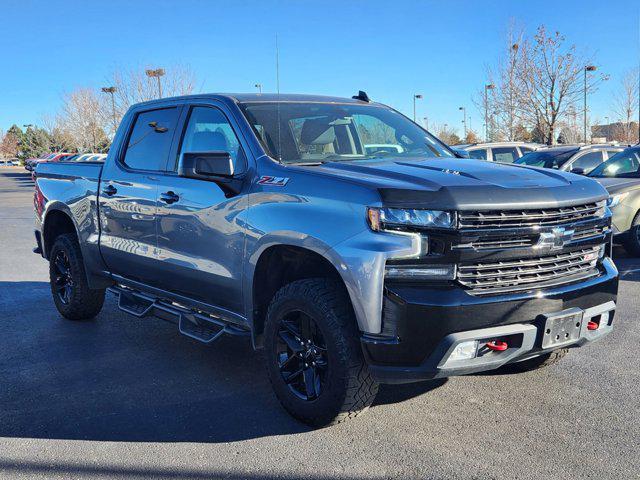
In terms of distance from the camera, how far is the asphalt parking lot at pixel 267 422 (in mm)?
3258

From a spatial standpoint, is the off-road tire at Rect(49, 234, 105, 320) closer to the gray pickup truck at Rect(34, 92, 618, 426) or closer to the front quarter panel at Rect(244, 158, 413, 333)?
the gray pickup truck at Rect(34, 92, 618, 426)

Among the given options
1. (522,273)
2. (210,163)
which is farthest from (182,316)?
(522,273)

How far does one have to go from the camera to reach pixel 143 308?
511 centimetres

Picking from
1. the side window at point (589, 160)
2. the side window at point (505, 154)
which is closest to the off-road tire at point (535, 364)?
the side window at point (589, 160)

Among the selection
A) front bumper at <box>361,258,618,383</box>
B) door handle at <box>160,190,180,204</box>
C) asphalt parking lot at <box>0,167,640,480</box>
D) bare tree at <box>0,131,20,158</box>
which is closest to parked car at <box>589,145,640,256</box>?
asphalt parking lot at <box>0,167,640,480</box>

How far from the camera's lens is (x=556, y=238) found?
3.44 m

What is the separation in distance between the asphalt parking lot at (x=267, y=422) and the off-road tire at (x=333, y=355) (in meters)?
0.15

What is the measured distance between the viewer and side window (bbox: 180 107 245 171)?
169 inches

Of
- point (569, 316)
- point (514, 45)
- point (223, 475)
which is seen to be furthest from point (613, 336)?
point (514, 45)

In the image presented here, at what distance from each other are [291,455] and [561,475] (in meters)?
1.35

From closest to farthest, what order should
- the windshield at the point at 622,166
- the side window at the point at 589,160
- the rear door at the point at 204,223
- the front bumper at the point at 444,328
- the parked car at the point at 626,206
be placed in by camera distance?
the front bumper at the point at 444,328 → the rear door at the point at 204,223 → the parked car at the point at 626,206 → the windshield at the point at 622,166 → the side window at the point at 589,160

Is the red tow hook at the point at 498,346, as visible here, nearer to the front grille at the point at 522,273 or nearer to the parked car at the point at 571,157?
the front grille at the point at 522,273

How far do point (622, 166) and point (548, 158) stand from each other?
295 cm

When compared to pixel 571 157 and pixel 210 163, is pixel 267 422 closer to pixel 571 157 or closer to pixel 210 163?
pixel 210 163
